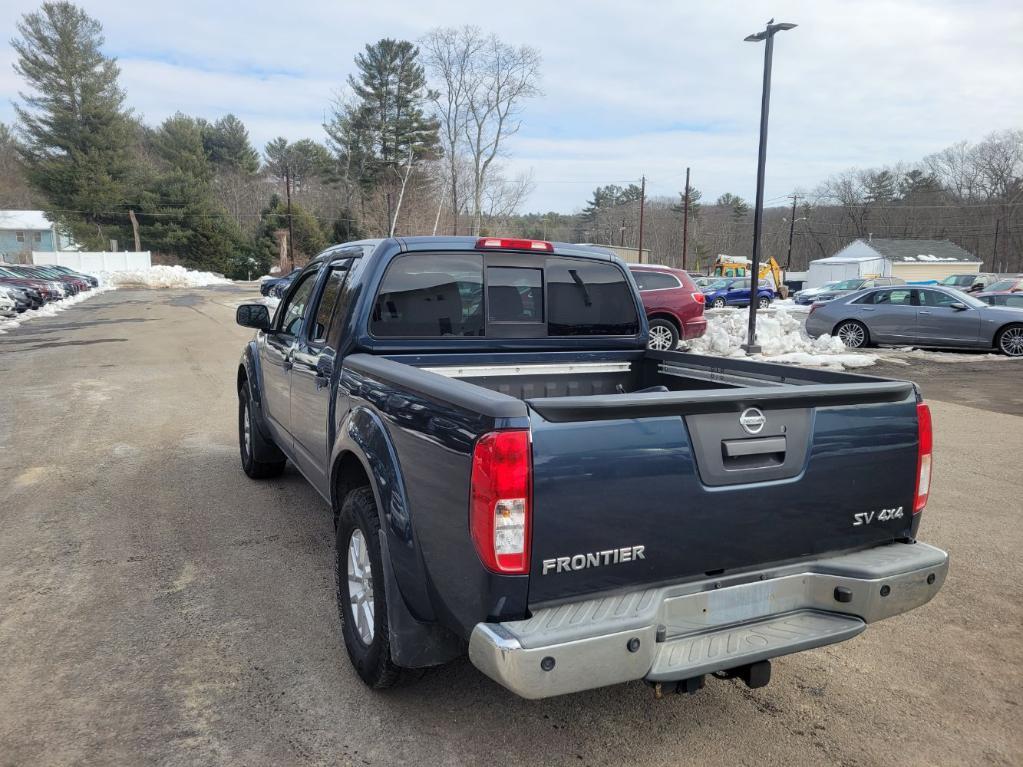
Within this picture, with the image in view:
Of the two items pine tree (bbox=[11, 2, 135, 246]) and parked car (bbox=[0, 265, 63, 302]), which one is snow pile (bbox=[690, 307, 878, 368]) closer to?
parked car (bbox=[0, 265, 63, 302])

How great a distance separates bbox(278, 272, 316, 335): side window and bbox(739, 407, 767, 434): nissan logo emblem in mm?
3111

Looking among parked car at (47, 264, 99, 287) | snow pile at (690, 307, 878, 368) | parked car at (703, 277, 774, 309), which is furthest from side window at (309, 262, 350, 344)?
parked car at (47, 264, 99, 287)

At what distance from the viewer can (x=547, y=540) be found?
Result: 2320 mm

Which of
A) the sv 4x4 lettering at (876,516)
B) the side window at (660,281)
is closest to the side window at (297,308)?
the sv 4x4 lettering at (876,516)

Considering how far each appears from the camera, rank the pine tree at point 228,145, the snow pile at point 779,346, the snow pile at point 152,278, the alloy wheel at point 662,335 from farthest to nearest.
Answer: the pine tree at point 228,145, the snow pile at point 152,278, the alloy wheel at point 662,335, the snow pile at point 779,346

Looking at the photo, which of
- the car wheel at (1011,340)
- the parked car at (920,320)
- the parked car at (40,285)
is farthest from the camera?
the parked car at (40,285)

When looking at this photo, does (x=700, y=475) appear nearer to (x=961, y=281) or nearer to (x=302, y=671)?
(x=302, y=671)

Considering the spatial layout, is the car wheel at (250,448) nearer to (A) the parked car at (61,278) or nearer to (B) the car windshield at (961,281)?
(A) the parked car at (61,278)

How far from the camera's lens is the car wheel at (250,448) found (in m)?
6.06

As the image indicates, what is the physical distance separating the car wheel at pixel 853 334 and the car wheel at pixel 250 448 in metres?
14.5

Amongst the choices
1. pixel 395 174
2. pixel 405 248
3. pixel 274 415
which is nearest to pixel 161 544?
pixel 274 415

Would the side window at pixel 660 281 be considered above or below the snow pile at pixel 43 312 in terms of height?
above

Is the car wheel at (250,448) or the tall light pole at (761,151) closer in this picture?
the car wheel at (250,448)

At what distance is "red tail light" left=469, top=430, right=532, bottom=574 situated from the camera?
227cm
